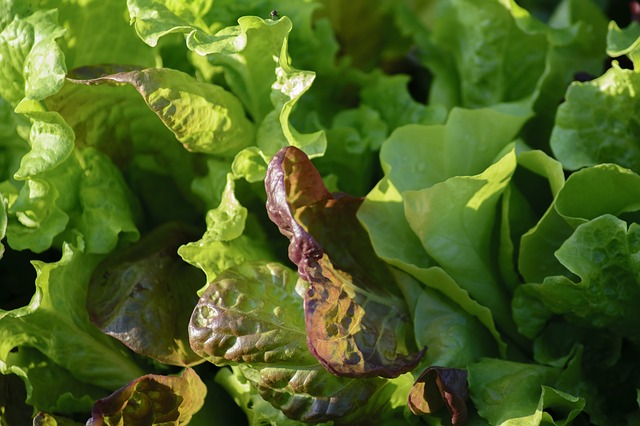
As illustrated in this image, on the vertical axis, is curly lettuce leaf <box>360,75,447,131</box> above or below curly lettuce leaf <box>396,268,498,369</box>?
above

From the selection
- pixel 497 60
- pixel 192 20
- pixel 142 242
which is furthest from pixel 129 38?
pixel 497 60

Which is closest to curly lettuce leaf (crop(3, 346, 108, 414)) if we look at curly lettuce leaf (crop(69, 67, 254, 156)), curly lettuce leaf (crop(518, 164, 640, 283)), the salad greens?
the salad greens

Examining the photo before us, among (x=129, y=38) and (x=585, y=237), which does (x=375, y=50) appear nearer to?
(x=129, y=38)

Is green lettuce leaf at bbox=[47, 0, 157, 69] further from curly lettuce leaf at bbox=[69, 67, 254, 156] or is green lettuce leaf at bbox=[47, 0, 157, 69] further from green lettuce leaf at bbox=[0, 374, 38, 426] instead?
green lettuce leaf at bbox=[0, 374, 38, 426]

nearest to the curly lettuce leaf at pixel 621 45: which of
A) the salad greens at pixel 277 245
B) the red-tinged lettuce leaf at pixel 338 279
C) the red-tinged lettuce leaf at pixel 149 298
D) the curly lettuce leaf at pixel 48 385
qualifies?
the salad greens at pixel 277 245

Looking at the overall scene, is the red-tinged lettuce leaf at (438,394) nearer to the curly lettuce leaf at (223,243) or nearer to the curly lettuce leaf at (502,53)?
the curly lettuce leaf at (223,243)

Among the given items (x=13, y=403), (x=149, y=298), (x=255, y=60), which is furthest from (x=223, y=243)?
(x=13, y=403)

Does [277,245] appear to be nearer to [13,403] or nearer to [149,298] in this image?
[149,298]
